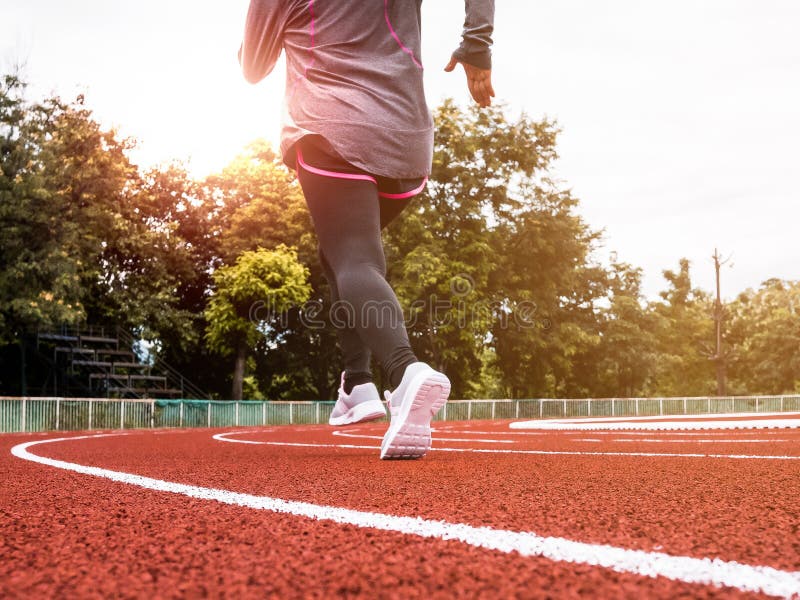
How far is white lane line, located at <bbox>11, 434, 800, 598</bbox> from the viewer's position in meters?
1.21

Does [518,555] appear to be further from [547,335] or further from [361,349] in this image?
[547,335]

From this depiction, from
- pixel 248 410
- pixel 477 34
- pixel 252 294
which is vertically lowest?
pixel 248 410

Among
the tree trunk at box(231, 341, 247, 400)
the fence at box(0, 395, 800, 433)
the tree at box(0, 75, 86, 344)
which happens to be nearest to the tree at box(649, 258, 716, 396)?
the fence at box(0, 395, 800, 433)

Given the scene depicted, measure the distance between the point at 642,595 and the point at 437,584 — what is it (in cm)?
29

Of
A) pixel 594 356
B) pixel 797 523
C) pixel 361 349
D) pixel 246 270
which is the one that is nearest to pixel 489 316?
pixel 246 270

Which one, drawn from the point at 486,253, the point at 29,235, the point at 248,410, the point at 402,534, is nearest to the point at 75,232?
the point at 29,235

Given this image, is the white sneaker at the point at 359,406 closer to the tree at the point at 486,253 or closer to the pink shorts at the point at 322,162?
the pink shorts at the point at 322,162

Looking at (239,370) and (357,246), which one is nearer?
(357,246)

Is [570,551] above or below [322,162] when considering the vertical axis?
below

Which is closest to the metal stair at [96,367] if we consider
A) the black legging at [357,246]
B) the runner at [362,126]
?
the runner at [362,126]

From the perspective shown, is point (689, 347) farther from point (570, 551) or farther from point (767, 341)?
point (570, 551)

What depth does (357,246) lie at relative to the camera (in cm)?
373

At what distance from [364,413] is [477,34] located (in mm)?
1878

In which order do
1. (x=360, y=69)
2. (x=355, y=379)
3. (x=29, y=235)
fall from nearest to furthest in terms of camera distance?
1. (x=360, y=69)
2. (x=355, y=379)
3. (x=29, y=235)
